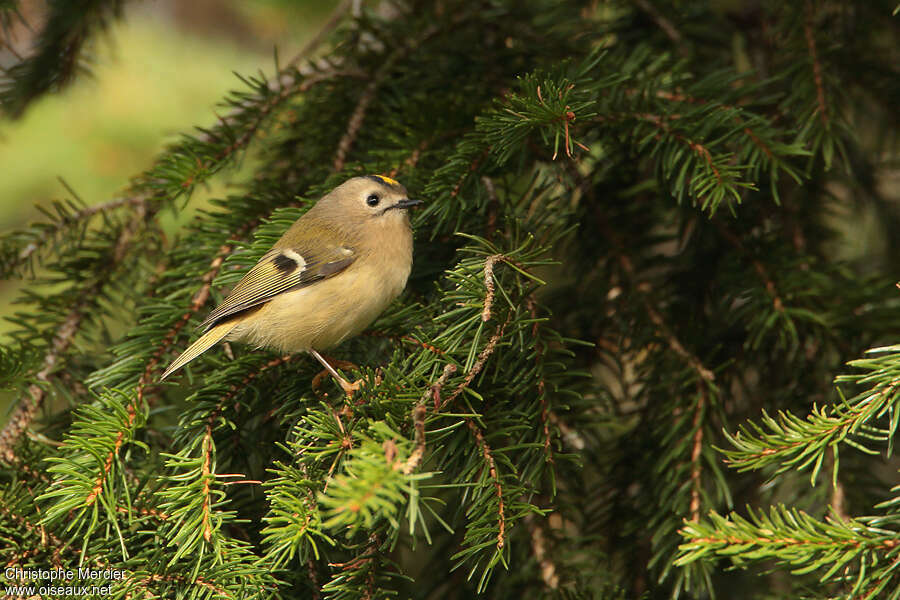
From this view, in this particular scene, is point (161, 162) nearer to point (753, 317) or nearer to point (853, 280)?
point (753, 317)

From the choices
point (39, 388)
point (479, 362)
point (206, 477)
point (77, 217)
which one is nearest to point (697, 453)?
point (479, 362)

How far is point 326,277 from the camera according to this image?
2086 mm

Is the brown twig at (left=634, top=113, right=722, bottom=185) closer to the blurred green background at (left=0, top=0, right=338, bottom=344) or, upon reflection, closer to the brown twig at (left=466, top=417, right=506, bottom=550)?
the brown twig at (left=466, top=417, right=506, bottom=550)

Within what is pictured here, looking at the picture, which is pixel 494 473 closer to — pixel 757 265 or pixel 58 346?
pixel 757 265

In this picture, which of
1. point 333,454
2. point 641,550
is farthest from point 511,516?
point 641,550

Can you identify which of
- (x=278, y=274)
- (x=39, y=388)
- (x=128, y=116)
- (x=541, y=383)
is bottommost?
(x=541, y=383)

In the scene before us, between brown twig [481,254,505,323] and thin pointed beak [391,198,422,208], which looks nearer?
brown twig [481,254,505,323]

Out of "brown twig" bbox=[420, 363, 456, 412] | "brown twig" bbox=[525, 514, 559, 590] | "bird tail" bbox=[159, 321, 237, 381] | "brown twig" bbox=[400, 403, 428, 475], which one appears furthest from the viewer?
"bird tail" bbox=[159, 321, 237, 381]

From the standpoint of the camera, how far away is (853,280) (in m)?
1.88

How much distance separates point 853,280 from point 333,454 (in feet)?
4.55

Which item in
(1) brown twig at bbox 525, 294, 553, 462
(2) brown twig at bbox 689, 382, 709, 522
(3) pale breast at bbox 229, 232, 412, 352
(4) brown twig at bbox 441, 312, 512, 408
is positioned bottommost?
Answer: (2) brown twig at bbox 689, 382, 709, 522

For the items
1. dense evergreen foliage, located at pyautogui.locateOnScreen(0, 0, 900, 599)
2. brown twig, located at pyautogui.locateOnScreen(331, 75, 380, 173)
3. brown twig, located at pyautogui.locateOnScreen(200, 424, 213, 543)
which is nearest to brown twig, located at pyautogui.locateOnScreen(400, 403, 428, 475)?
dense evergreen foliage, located at pyautogui.locateOnScreen(0, 0, 900, 599)

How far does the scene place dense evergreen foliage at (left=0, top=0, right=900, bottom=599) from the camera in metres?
1.30

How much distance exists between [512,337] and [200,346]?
0.76 metres
